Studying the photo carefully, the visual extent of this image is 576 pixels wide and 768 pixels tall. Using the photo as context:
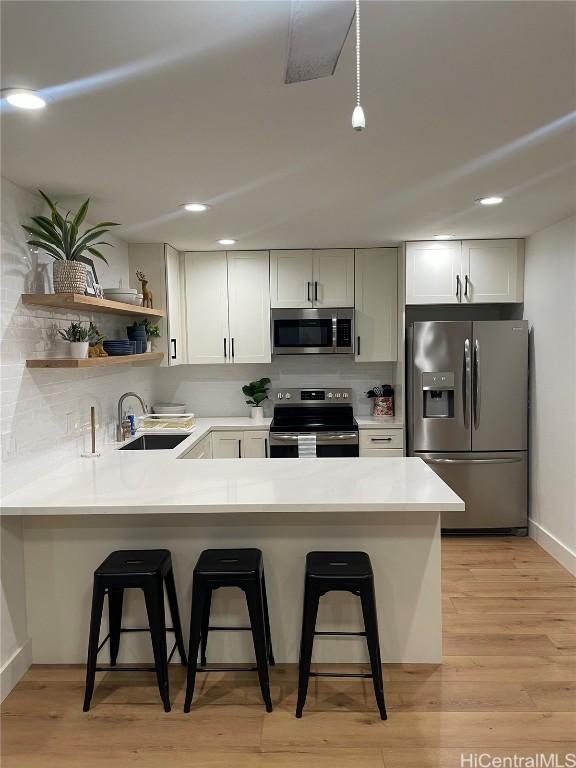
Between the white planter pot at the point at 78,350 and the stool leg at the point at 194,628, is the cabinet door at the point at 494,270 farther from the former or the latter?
the stool leg at the point at 194,628

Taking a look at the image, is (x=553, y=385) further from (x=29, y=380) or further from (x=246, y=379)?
(x=29, y=380)

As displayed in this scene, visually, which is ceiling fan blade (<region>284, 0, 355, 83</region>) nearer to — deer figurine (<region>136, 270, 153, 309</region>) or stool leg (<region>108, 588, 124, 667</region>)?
stool leg (<region>108, 588, 124, 667</region>)

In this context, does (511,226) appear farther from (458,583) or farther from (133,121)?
(133,121)

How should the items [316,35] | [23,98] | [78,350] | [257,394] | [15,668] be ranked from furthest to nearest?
[257,394]
[78,350]
[15,668]
[23,98]
[316,35]

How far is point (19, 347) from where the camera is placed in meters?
2.69

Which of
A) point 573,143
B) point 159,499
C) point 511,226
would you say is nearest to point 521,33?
point 573,143

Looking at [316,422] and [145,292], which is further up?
[145,292]

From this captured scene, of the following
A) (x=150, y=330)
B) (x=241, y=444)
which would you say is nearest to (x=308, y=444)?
(x=241, y=444)

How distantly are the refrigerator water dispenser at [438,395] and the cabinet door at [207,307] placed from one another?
1.70 m

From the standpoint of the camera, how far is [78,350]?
2.99 metres

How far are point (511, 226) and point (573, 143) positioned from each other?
1775 mm

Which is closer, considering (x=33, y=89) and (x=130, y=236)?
(x=33, y=89)

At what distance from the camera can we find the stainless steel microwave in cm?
488

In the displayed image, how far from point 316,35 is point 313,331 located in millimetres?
3650
